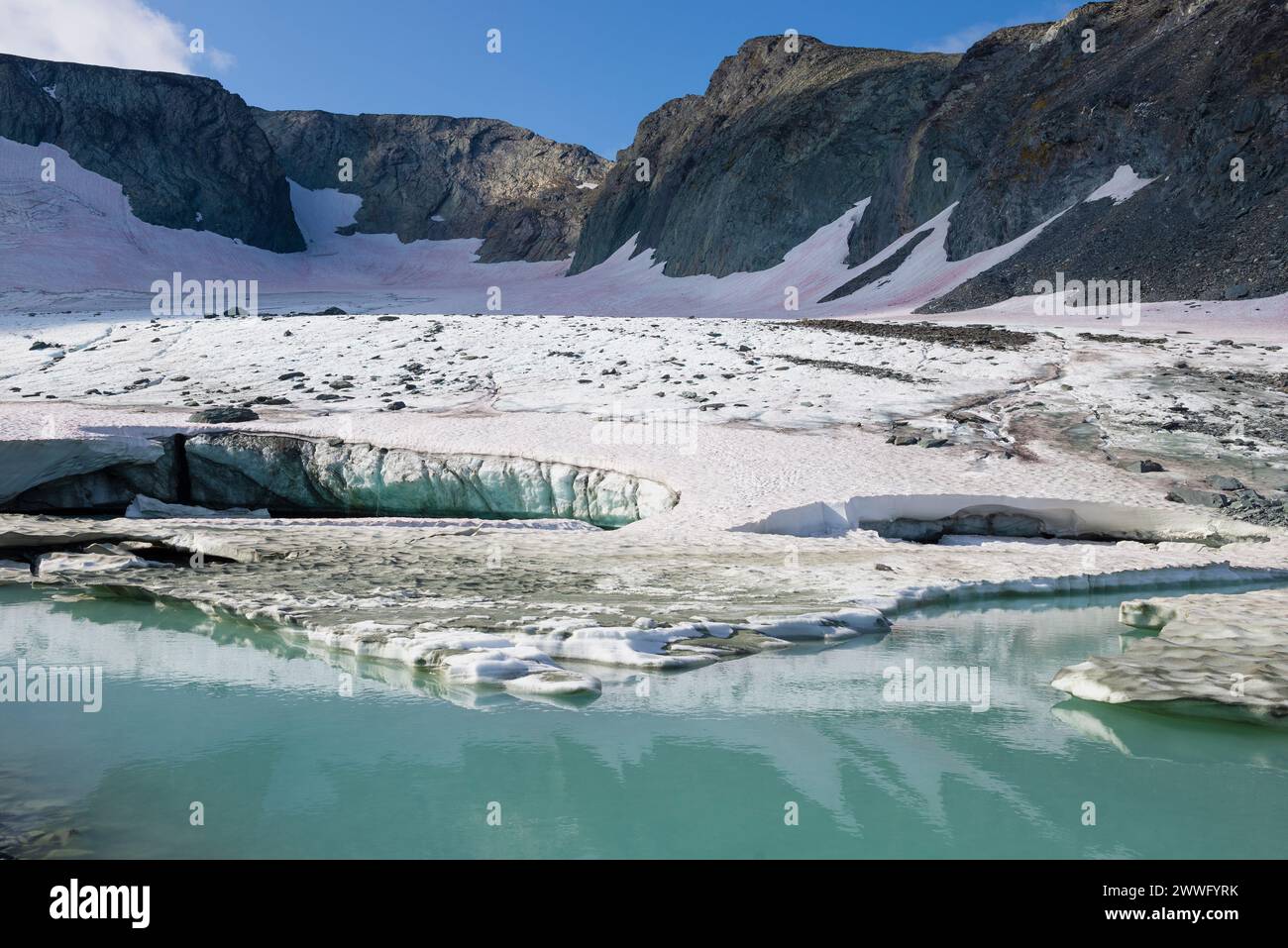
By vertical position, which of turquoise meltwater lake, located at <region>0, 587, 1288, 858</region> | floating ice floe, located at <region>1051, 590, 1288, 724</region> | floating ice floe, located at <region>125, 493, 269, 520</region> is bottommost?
turquoise meltwater lake, located at <region>0, 587, 1288, 858</region>

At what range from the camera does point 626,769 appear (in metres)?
5.57

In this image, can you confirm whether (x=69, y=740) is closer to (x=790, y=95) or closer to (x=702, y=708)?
(x=702, y=708)

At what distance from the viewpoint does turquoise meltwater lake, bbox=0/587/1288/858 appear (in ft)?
15.6

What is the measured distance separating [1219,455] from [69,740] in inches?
617

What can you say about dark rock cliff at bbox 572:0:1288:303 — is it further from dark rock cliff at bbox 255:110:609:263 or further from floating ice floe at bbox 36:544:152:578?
floating ice floe at bbox 36:544:152:578

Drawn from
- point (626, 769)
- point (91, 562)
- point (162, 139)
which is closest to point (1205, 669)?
point (626, 769)

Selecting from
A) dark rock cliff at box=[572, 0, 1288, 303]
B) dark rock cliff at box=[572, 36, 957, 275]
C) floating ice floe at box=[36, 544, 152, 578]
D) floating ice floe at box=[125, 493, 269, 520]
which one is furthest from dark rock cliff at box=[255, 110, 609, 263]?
floating ice floe at box=[36, 544, 152, 578]

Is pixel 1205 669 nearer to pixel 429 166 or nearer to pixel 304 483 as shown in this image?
pixel 304 483

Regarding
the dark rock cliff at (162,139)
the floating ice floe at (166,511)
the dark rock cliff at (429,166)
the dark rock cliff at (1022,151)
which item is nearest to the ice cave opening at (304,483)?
the floating ice floe at (166,511)

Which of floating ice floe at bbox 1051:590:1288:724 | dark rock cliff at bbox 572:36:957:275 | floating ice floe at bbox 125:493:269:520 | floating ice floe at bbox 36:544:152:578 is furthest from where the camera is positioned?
dark rock cliff at bbox 572:36:957:275

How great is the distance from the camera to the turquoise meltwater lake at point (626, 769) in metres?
4.74

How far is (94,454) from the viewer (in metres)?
16.0

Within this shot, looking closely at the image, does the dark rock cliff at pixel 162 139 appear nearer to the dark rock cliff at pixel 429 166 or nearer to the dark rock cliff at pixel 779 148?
the dark rock cliff at pixel 429 166
